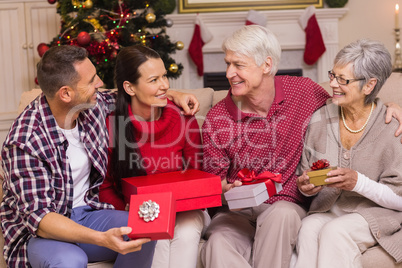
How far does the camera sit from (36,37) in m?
4.45

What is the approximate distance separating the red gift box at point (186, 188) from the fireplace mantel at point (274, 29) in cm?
278

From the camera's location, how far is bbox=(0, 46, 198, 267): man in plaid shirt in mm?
1751

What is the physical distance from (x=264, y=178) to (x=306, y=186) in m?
0.17

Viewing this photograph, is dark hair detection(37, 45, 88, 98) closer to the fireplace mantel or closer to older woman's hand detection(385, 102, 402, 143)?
older woman's hand detection(385, 102, 402, 143)

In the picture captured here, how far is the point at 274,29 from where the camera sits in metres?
4.65

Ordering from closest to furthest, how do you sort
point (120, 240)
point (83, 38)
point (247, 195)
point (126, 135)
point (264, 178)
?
point (120, 240)
point (247, 195)
point (264, 178)
point (126, 135)
point (83, 38)

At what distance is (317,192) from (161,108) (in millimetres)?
740

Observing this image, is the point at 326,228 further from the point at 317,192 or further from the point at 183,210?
the point at 183,210

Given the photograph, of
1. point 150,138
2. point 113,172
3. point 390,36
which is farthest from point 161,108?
point 390,36

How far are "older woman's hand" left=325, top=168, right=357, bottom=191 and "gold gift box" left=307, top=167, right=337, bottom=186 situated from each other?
15 mm

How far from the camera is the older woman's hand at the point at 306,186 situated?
2014 mm

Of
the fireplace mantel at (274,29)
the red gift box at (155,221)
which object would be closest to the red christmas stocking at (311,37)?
the fireplace mantel at (274,29)

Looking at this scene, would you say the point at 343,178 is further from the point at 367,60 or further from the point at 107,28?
the point at 107,28

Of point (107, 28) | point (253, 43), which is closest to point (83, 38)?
point (107, 28)
